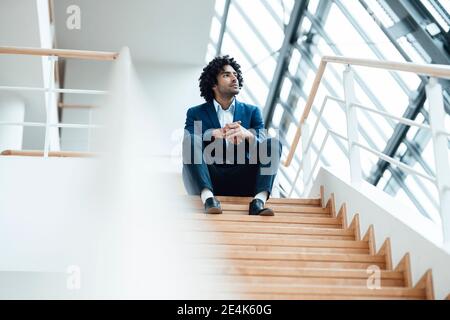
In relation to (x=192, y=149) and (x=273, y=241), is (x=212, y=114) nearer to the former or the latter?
(x=192, y=149)

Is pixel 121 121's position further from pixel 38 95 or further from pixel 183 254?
pixel 38 95

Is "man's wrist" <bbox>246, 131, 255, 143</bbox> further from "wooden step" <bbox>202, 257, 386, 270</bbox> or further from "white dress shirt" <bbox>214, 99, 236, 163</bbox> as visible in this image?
"wooden step" <bbox>202, 257, 386, 270</bbox>

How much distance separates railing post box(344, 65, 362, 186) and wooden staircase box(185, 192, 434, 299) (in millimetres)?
157

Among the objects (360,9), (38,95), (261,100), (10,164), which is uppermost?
(261,100)

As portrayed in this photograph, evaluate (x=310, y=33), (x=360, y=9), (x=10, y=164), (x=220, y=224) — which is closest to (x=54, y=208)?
(x=10, y=164)

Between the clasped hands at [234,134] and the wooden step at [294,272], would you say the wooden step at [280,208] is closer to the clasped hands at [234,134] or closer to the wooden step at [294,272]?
the clasped hands at [234,134]

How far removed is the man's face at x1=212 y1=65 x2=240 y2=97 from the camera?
3287 mm

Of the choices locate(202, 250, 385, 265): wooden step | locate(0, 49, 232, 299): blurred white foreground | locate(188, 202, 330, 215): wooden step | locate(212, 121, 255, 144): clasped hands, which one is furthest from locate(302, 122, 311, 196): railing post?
locate(0, 49, 232, 299): blurred white foreground

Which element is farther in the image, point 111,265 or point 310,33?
point 310,33

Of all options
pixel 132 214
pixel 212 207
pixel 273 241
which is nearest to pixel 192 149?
pixel 212 207

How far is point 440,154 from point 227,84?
1.51 metres

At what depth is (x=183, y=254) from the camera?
121cm

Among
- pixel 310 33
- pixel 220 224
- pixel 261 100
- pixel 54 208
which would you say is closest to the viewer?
pixel 220 224

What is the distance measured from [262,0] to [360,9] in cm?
181
